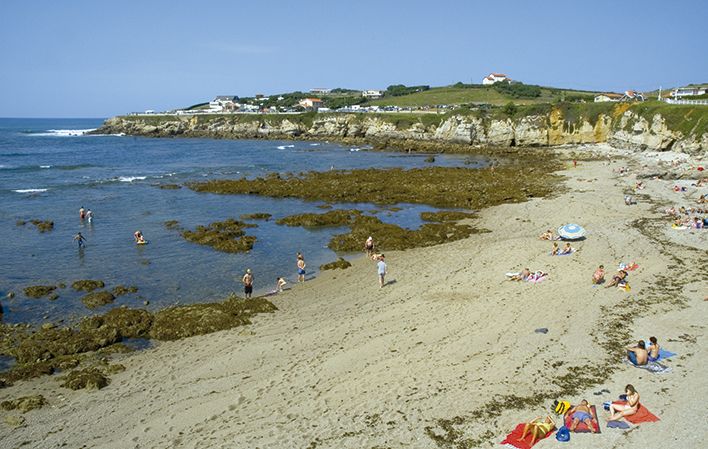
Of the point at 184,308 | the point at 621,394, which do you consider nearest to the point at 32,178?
the point at 184,308

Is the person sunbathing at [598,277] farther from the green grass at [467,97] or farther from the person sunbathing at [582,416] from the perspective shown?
the green grass at [467,97]

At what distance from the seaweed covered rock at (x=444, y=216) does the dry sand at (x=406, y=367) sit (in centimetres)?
1001

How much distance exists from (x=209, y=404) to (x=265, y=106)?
147 meters

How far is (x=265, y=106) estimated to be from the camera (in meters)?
151

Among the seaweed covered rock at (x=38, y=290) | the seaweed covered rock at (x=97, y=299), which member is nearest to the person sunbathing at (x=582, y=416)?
the seaweed covered rock at (x=97, y=299)

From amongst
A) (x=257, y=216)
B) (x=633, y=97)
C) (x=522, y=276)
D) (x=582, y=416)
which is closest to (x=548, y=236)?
(x=522, y=276)

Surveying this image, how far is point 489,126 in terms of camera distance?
254 ft

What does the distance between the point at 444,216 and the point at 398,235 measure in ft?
20.1

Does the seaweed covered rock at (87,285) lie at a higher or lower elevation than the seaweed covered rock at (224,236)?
lower

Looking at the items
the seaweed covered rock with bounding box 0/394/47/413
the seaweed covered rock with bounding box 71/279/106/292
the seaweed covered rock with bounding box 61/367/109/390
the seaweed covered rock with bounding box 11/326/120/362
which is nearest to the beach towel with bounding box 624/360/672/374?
the seaweed covered rock with bounding box 61/367/109/390

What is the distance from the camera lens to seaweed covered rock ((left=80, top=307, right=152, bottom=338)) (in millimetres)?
16109

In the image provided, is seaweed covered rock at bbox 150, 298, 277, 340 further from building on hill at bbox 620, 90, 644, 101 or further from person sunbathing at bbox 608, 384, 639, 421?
building on hill at bbox 620, 90, 644, 101

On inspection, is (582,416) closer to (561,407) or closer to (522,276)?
(561,407)

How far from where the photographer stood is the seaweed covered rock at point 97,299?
18812 millimetres
